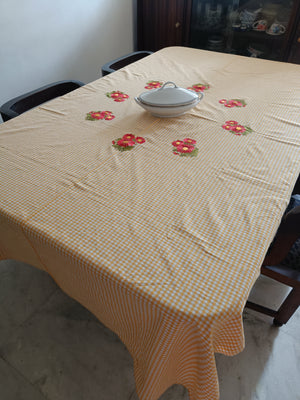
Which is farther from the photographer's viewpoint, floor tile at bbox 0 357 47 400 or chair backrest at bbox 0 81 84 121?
chair backrest at bbox 0 81 84 121

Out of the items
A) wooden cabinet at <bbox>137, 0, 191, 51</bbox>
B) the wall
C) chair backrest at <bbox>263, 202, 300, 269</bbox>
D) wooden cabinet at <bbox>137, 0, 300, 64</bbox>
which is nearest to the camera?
chair backrest at <bbox>263, 202, 300, 269</bbox>

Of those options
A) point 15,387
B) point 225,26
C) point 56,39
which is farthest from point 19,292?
point 225,26

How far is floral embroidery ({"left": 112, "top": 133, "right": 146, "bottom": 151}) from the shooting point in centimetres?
102

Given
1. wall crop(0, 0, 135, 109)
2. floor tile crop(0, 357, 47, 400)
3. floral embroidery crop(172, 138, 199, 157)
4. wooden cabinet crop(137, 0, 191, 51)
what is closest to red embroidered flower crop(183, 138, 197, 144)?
floral embroidery crop(172, 138, 199, 157)

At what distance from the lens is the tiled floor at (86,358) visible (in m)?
1.05

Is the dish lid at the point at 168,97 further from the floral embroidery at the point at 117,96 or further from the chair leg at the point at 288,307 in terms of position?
the chair leg at the point at 288,307

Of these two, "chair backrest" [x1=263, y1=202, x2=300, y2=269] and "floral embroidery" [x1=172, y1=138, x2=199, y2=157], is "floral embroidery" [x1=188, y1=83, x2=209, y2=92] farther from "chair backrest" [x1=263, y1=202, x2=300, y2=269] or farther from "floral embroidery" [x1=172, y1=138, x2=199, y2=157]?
"chair backrest" [x1=263, y1=202, x2=300, y2=269]

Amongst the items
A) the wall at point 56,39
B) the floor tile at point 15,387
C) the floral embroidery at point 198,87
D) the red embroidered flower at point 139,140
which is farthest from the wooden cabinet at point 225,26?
the floor tile at point 15,387

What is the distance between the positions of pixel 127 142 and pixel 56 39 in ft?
5.67

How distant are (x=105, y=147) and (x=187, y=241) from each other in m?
0.51

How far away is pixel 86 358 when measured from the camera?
114 centimetres

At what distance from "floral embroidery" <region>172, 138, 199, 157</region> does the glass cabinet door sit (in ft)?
6.96

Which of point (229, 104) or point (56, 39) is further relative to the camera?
point (56, 39)

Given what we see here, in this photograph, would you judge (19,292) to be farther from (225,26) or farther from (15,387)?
(225,26)
